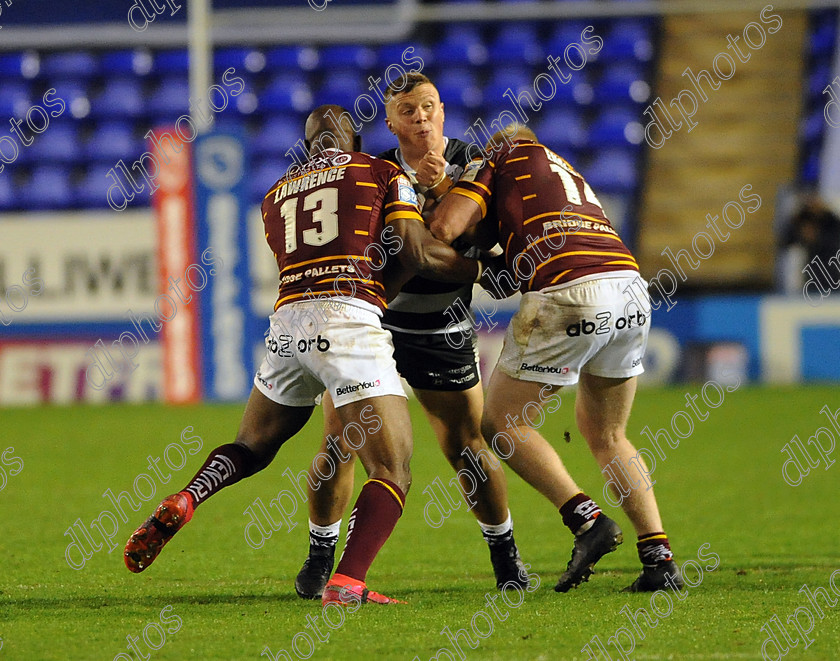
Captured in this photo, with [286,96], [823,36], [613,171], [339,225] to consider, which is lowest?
[339,225]

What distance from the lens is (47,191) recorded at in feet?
50.9

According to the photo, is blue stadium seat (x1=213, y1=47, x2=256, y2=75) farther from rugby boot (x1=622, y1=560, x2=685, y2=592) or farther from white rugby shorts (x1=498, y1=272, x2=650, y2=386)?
rugby boot (x1=622, y1=560, x2=685, y2=592)

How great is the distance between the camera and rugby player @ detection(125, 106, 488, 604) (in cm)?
398

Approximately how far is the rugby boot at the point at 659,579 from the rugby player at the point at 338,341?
38.3 inches

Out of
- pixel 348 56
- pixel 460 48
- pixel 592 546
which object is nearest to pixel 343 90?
pixel 348 56

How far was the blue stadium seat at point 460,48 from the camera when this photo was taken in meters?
16.8

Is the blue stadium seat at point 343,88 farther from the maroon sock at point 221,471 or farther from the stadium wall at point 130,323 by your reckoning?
the maroon sock at point 221,471

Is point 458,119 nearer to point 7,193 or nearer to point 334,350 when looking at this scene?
point 7,193

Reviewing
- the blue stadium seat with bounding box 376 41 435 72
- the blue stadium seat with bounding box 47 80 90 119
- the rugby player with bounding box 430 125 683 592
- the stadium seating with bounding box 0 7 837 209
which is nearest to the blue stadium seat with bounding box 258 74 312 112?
the stadium seating with bounding box 0 7 837 209

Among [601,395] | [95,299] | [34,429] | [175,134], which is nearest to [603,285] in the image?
[601,395]

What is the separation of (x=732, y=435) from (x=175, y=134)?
6425 mm

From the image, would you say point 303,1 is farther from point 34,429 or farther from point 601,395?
point 601,395

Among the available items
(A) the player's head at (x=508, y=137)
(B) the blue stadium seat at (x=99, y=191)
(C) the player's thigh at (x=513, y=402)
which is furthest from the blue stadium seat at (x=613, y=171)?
(C) the player's thigh at (x=513, y=402)

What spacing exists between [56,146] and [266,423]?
42.0 feet
